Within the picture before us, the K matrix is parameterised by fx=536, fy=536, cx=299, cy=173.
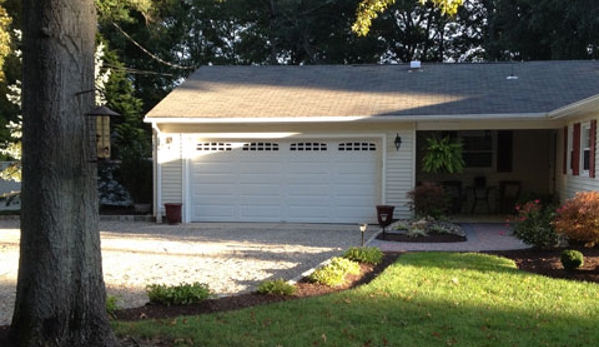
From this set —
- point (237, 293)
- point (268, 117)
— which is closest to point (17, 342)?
point (237, 293)

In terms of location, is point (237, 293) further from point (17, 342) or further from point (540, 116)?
point (540, 116)

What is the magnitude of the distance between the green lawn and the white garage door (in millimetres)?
6400

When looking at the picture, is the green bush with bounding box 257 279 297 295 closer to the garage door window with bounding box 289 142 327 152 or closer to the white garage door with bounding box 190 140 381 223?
the white garage door with bounding box 190 140 381 223

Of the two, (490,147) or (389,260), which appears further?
(490,147)

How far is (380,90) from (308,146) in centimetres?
288

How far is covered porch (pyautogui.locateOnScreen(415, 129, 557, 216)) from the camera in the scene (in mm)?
15172

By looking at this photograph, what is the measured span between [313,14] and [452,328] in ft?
83.0

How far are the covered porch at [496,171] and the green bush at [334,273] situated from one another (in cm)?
895

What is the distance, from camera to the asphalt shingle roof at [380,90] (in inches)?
495

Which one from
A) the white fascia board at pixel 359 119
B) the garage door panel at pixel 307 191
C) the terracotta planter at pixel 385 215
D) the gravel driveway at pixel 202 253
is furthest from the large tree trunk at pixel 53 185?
the garage door panel at pixel 307 191

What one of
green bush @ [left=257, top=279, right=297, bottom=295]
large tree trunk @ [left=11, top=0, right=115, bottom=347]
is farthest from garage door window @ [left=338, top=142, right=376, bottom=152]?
large tree trunk @ [left=11, top=0, right=115, bottom=347]

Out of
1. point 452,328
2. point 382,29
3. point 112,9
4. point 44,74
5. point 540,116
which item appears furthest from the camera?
point 382,29

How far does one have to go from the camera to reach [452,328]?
4.68m

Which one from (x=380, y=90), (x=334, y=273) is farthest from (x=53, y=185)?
(x=380, y=90)
